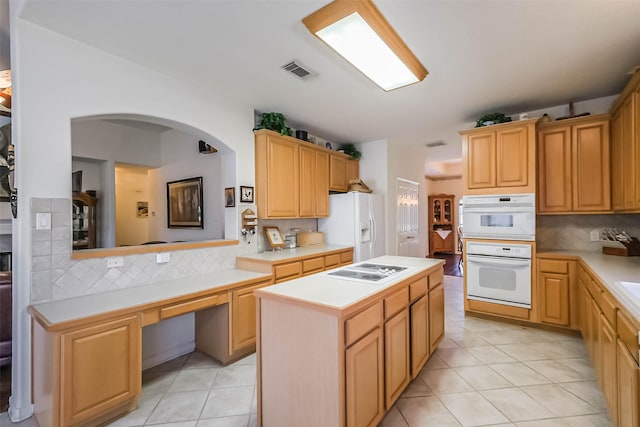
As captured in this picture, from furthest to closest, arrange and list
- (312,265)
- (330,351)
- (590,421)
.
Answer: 1. (312,265)
2. (590,421)
3. (330,351)

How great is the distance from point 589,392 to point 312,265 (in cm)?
263

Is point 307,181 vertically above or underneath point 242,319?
above

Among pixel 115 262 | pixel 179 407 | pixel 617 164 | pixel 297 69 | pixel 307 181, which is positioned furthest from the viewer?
pixel 307 181

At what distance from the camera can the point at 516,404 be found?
81.8 inches

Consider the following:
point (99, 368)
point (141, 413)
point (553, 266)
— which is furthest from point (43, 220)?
point (553, 266)

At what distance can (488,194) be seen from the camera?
362 cm

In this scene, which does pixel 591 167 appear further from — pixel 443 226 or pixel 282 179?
pixel 443 226

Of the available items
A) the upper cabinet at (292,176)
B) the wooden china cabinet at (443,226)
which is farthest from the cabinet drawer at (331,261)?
the wooden china cabinet at (443,226)

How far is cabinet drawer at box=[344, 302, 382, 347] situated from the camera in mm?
1484

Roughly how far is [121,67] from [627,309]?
374 centimetres

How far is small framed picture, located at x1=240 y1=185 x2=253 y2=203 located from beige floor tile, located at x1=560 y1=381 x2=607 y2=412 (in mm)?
3322

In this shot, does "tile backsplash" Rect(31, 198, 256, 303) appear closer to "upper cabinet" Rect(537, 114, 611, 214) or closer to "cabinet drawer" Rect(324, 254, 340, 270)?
"cabinet drawer" Rect(324, 254, 340, 270)

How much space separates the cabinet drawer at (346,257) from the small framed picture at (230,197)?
1659 mm

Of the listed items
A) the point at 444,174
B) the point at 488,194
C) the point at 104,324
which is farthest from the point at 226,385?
the point at 444,174
